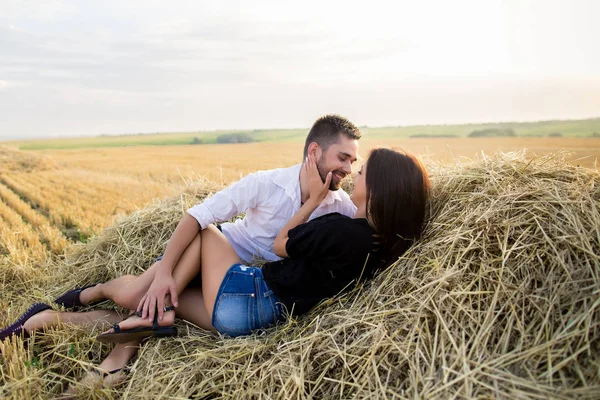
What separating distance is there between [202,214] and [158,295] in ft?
2.15

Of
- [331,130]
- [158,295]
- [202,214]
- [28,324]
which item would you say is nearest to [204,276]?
[158,295]

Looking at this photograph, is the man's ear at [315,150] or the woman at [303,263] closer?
the woman at [303,263]

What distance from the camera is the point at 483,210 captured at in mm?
2938

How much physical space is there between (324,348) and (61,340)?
2013 mm

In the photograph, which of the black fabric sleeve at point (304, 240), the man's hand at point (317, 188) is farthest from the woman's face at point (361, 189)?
the black fabric sleeve at point (304, 240)

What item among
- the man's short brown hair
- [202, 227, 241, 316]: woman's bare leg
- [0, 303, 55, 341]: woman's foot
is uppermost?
the man's short brown hair

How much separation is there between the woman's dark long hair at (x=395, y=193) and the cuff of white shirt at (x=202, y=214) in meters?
1.20

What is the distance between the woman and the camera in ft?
9.40

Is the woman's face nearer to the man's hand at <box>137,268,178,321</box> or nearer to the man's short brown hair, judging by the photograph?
the man's short brown hair

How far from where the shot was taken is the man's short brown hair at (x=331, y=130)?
3.66 metres


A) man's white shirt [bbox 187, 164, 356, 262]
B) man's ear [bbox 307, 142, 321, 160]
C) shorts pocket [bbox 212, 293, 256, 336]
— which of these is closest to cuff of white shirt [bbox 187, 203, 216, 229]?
man's white shirt [bbox 187, 164, 356, 262]

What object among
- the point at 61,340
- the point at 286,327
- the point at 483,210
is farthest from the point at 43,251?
the point at 483,210

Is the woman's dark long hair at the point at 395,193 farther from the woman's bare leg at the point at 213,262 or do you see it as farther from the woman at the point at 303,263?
the woman's bare leg at the point at 213,262

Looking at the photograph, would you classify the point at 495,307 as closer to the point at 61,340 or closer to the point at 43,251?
the point at 61,340
